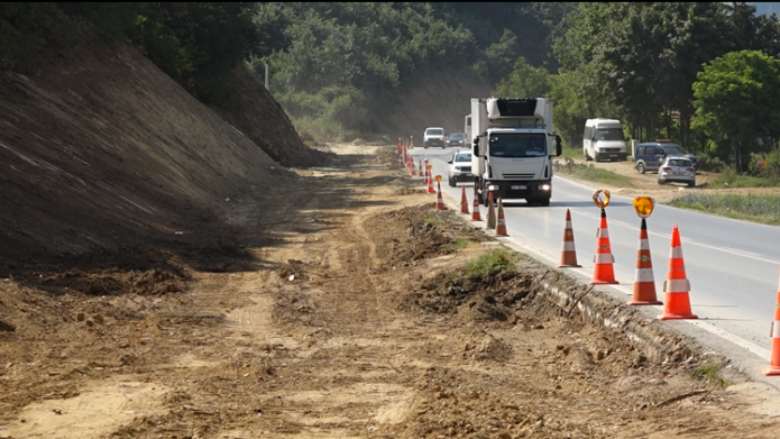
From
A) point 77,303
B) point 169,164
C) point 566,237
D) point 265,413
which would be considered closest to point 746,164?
point 169,164

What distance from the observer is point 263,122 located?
57250mm

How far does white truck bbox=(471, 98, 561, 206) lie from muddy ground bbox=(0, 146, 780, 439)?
13.1 metres

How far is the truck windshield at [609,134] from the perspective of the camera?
68438 millimetres

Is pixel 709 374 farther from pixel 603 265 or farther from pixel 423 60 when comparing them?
pixel 423 60

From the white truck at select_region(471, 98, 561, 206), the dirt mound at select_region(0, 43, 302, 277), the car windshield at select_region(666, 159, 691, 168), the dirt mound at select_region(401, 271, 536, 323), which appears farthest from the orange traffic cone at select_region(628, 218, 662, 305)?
the car windshield at select_region(666, 159, 691, 168)

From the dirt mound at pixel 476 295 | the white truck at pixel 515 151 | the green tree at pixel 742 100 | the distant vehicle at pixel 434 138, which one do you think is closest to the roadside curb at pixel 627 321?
the dirt mound at pixel 476 295

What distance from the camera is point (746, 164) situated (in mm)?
53188

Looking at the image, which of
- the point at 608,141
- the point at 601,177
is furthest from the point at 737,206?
the point at 608,141

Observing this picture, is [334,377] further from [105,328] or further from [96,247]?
[96,247]

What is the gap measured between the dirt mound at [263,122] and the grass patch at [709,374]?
45.1m

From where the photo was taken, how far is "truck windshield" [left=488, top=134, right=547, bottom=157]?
1255 inches

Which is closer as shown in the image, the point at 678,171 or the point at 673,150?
the point at 678,171

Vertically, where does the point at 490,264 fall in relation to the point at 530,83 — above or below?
below

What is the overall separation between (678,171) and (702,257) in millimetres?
30107
